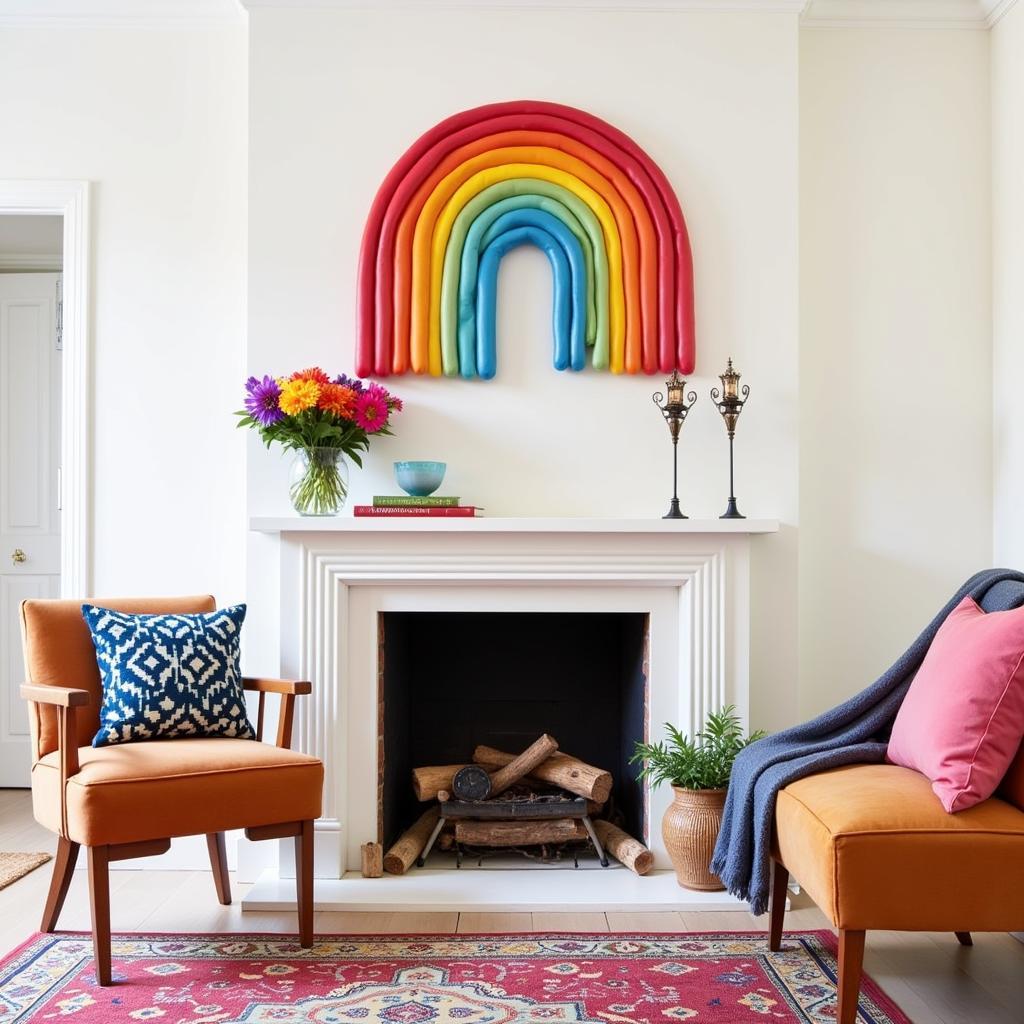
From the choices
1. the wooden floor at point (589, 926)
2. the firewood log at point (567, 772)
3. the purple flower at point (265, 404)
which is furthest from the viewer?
the firewood log at point (567, 772)

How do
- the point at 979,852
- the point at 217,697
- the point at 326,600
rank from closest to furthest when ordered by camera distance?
the point at 979,852, the point at 217,697, the point at 326,600

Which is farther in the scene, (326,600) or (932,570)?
(932,570)

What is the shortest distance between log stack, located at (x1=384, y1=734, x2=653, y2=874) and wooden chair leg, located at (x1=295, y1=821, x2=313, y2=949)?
0.51 metres

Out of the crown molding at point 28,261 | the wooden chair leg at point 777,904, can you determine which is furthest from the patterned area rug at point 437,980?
the crown molding at point 28,261

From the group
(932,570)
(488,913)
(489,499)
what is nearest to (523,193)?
(489,499)

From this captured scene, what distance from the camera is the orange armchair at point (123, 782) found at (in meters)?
2.42

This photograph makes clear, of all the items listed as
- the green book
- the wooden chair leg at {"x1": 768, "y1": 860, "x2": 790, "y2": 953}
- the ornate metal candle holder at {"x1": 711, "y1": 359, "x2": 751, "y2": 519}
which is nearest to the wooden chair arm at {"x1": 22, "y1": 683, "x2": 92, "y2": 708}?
the green book

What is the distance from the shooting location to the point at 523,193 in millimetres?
3299

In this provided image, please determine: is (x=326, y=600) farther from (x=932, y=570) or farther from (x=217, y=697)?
(x=932, y=570)

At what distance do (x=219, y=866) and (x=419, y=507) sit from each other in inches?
44.1

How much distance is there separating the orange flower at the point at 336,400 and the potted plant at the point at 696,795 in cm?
124

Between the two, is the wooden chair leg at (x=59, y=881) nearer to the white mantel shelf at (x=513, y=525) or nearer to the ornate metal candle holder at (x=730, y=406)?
the white mantel shelf at (x=513, y=525)

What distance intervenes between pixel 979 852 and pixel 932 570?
1.52 metres

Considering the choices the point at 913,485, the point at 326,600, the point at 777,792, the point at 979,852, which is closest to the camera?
the point at 979,852
